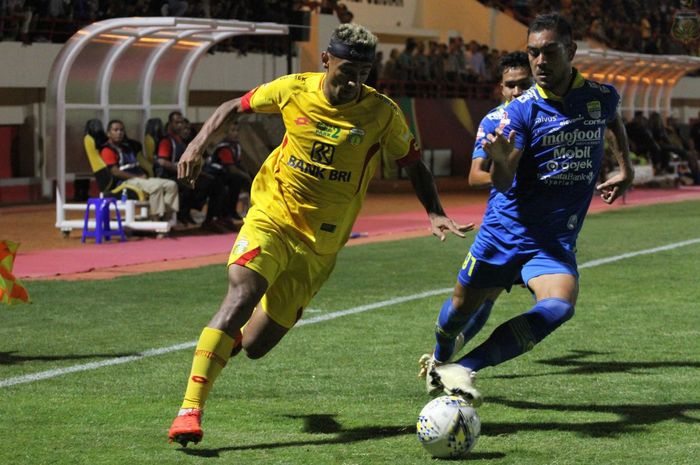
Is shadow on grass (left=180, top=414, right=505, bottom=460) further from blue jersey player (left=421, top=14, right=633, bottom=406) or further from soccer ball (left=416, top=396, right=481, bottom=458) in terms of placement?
blue jersey player (left=421, top=14, right=633, bottom=406)

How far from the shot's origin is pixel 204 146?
6.80 meters

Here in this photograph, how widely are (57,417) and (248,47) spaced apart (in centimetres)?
2504

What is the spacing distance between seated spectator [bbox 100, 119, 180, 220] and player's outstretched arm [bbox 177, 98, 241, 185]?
12.3m

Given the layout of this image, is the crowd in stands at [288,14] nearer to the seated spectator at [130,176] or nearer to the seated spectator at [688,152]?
the seated spectator at [130,176]

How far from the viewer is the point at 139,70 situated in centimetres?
2091

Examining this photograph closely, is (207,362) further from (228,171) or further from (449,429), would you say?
(228,171)

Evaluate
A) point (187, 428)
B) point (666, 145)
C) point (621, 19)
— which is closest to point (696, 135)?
point (621, 19)

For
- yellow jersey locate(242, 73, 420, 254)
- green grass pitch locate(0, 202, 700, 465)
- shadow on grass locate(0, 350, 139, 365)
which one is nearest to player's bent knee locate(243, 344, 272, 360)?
green grass pitch locate(0, 202, 700, 465)

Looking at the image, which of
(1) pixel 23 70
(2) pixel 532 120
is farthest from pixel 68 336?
(1) pixel 23 70

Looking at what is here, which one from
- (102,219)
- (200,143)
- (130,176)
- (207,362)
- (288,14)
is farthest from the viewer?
(288,14)

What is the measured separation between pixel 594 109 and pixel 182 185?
1363 centimetres

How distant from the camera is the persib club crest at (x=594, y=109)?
7016 mm

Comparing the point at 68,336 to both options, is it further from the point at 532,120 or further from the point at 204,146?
the point at 532,120

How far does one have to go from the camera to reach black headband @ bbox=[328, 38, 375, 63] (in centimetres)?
653
